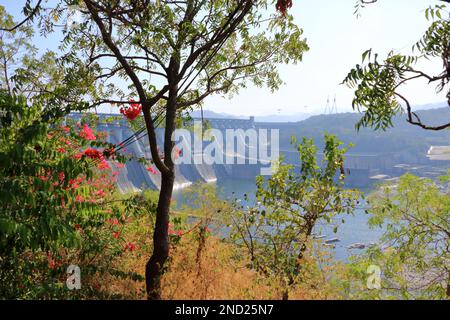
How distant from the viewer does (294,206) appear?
3.65m

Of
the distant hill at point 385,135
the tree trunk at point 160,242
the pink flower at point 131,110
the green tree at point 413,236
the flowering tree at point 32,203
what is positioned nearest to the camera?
the flowering tree at point 32,203

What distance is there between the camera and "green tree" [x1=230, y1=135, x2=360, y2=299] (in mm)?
3227

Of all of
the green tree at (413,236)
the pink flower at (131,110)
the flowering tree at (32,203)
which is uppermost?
the pink flower at (131,110)

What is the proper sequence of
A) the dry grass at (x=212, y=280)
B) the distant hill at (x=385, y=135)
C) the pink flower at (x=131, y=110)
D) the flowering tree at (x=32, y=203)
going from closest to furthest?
the flowering tree at (x=32, y=203) → the dry grass at (x=212, y=280) → the pink flower at (x=131, y=110) → the distant hill at (x=385, y=135)

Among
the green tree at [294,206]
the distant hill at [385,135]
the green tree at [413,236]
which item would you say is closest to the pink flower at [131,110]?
the green tree at [294,206]

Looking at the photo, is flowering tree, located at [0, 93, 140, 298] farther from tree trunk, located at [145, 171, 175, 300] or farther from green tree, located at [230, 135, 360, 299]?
green tree, located at [230, 135, 360, 299]

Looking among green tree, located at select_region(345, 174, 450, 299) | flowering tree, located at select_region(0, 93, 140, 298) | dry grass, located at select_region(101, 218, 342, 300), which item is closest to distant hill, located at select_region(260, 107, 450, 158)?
green tree, located at select_region(345, 174, 450, 299)

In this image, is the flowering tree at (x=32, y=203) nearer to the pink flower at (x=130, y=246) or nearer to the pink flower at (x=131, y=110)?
the pink flower at (x=131, y=110)

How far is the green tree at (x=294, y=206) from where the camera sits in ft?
10.6

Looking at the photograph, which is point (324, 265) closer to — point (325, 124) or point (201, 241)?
point (201, 241)

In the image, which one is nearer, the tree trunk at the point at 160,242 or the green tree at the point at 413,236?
the tree trunk at the point at 160,242
